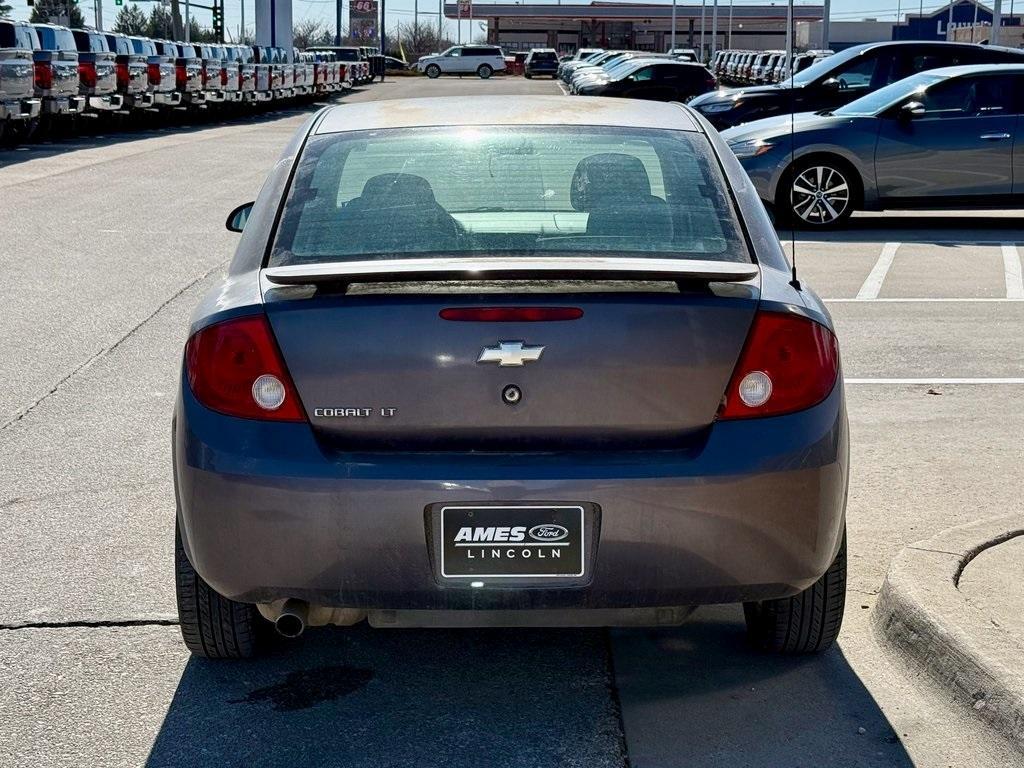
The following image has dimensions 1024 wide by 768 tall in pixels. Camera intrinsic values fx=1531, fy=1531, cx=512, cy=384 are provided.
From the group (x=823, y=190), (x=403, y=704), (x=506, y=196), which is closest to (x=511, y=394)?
(x=403, y=704)

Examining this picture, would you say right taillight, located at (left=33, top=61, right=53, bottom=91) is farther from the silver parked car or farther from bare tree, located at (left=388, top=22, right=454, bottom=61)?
bare tree, located at (left=388, top=22, right=454, bottom=61)

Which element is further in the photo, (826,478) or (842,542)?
(842,542)

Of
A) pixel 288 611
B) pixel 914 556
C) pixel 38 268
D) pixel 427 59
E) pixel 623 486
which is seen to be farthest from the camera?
pixel 427 59

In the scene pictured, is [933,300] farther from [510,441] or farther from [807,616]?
[510,441]

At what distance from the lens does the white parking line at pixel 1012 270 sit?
11242 mm

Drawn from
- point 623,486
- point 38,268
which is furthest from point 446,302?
point 38,268

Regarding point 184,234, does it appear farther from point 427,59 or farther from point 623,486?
point 427,59

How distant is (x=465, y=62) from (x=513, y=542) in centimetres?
8530

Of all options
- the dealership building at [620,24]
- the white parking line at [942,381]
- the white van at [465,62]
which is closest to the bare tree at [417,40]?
the dealership building at [620,24]

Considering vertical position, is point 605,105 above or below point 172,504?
above

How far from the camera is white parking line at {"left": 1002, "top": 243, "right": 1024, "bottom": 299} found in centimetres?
1124

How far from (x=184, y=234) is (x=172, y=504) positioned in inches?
345

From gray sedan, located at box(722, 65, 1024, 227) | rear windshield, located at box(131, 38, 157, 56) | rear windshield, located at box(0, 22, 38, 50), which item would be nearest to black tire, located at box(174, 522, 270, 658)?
gray sedan, located at box(722, 65, 1024, 227)

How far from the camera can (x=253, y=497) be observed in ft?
11.7
